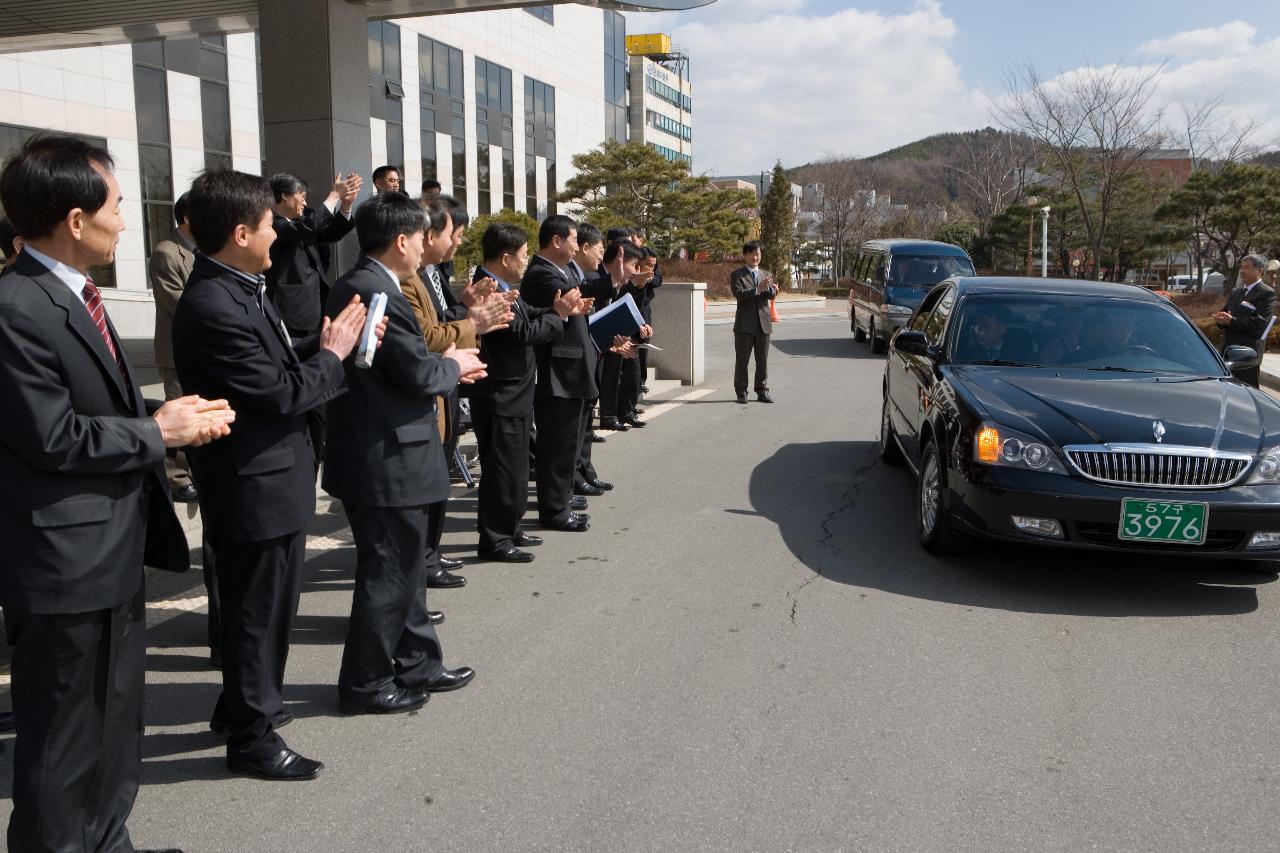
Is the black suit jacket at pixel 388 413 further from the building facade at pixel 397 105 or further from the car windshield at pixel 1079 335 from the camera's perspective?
the building facade at pixel 397 105

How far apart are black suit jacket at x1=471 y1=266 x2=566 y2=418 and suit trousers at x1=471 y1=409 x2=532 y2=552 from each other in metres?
0.08

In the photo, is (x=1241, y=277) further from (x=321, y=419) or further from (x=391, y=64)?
(x=391, y=64)

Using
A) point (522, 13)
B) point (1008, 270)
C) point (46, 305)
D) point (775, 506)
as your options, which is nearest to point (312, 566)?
point (775, 506)

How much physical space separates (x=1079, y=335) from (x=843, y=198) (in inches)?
2311

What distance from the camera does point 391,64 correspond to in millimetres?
34625

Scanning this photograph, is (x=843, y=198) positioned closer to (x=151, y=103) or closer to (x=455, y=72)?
(x=455, y=72)

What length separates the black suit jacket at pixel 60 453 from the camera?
2.38 meters

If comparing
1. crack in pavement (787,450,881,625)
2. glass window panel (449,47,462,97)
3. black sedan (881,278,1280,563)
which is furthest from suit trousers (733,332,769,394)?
glass window panel (449,47,462,97)

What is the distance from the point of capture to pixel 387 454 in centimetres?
375

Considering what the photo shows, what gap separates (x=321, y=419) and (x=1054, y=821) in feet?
8.71

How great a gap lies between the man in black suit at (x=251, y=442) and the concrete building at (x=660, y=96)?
3077 inches

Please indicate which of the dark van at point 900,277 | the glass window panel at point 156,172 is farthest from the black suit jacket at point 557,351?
the glass window panel at point 156,172

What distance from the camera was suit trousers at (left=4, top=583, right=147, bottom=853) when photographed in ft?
8.35

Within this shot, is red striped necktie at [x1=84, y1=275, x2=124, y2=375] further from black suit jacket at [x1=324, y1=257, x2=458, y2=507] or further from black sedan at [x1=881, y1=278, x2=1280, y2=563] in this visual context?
black sedan at [x1=881, y1=278, x2=1280, y2=563]
